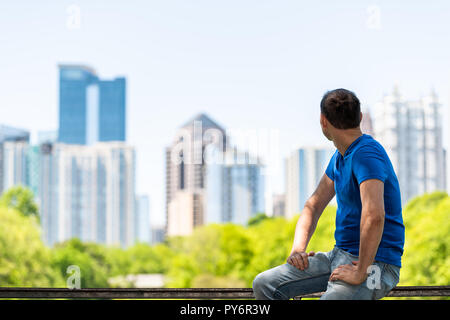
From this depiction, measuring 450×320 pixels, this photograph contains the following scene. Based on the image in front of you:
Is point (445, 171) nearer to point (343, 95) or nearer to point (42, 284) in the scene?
point (42, 284)

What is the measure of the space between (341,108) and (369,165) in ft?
0.78

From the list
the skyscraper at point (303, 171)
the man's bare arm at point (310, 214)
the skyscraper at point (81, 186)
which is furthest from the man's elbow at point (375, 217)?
the skyscraper at point (81, 186)

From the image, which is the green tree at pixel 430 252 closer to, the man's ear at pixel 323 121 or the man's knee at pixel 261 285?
the man's knee at pixel 261 285

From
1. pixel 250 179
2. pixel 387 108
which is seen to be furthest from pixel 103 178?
pixel 387 108

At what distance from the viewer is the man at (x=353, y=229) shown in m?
2.18

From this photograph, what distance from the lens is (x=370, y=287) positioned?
88.2 inches

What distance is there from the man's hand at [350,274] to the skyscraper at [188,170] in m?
117

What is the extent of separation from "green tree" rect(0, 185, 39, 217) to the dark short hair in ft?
171

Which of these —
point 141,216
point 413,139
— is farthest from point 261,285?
point 141,216

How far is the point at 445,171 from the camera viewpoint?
83.6 meters

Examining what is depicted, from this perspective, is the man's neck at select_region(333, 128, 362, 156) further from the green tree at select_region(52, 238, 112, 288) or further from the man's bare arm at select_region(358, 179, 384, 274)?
the green tree at select_region(52, 238, 112, 288)

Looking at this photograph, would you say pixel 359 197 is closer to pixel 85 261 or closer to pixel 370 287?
pixel 370 287

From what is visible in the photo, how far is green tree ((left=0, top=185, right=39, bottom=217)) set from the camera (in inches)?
2032

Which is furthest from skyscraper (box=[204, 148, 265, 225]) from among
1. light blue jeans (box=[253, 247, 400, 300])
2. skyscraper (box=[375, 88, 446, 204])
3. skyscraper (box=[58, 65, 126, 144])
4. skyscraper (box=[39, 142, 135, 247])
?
light blue jeans (box=[253, 247, 400, 300])
